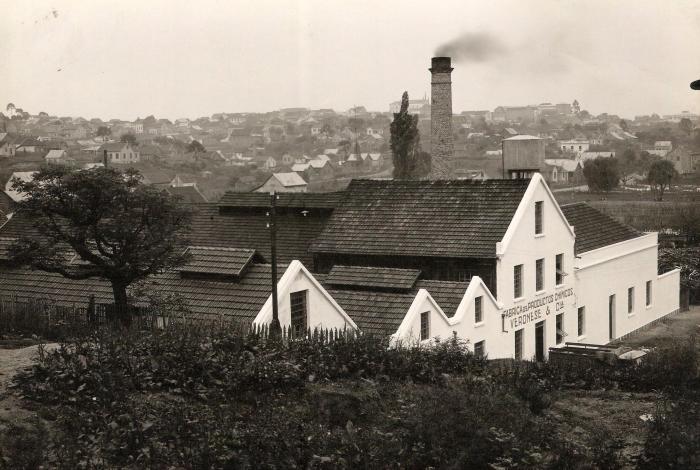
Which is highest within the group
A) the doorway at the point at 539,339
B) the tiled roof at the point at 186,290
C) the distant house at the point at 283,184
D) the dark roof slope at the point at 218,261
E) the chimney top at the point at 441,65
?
the chimney top at the point at 441,65

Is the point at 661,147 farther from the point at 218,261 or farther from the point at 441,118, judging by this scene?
the point at 218,261

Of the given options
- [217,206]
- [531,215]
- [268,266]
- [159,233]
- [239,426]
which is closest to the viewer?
[239,426]

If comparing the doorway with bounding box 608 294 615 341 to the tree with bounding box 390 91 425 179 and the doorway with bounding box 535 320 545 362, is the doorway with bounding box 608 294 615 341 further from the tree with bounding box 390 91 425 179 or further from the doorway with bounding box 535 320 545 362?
the tree with bounding box 390 91 425 179

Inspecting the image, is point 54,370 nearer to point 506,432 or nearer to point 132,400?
point 132,400

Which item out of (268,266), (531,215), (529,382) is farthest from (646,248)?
(529,382)

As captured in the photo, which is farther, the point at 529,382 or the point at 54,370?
the point at 529,382

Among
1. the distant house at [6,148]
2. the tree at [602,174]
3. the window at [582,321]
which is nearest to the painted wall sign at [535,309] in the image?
the window at [582,321]

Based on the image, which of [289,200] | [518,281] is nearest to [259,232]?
[289,200]

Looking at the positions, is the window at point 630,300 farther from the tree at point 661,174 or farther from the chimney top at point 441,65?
the tree at point 661,174
